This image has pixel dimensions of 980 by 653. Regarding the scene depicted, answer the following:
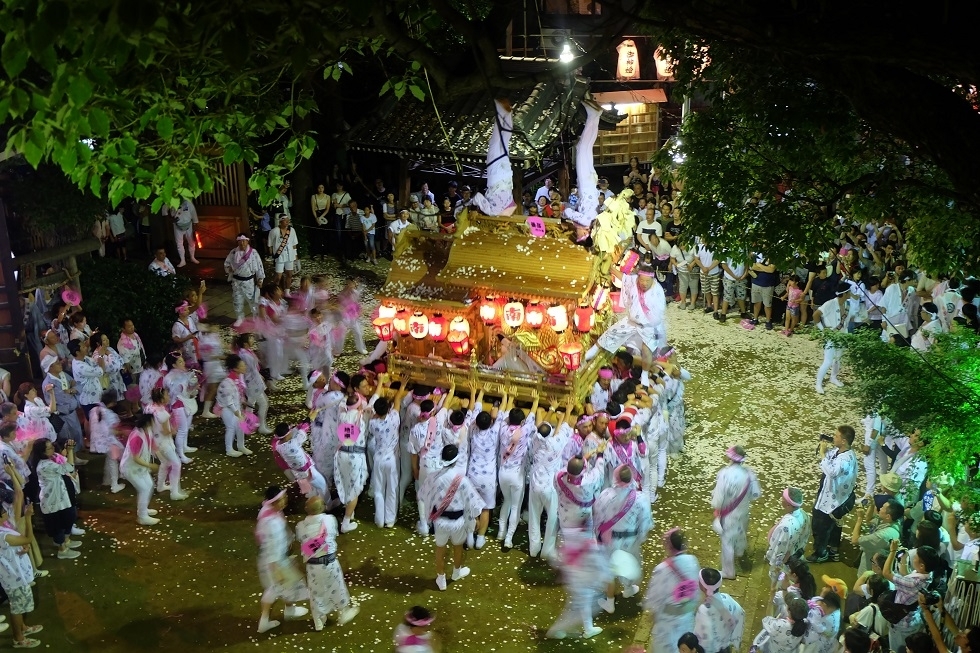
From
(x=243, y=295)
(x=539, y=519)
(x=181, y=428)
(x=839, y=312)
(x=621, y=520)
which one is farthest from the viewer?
(x=243, y=295)

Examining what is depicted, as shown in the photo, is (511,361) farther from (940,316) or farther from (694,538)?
(940,316)

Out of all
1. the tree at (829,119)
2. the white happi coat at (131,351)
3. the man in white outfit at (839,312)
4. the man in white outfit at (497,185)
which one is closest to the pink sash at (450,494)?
the tree at (829,119)

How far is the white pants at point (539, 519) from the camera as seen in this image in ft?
31.3

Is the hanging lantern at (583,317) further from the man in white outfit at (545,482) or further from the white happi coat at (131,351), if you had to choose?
the white happi coat at (131,351)

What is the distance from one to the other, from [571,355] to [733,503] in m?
2.55

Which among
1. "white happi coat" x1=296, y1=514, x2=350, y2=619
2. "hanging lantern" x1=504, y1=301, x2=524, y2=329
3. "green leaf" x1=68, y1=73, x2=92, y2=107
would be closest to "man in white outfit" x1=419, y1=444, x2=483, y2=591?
"white happi coat" x1=296, y1=514, x2=350, y2=619

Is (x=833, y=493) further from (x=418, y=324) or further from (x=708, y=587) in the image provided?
(x=418, y=324)

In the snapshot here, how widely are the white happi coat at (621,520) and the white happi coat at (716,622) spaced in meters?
1.54

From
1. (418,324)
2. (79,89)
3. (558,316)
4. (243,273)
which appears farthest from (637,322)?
(79,89)

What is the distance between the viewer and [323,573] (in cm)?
823

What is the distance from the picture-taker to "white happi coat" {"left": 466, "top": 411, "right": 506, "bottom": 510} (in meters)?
9.63

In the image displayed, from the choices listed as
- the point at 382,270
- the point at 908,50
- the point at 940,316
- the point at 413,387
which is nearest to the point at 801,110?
the point at 908,50

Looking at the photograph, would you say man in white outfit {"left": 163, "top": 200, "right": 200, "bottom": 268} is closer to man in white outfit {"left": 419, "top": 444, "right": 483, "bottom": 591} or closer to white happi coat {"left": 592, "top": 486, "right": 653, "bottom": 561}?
man in white outfit {"left": 419, "top": 444, "right": 483, "bottom": 591}

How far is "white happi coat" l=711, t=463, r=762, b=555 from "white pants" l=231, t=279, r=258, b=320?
347 inches
